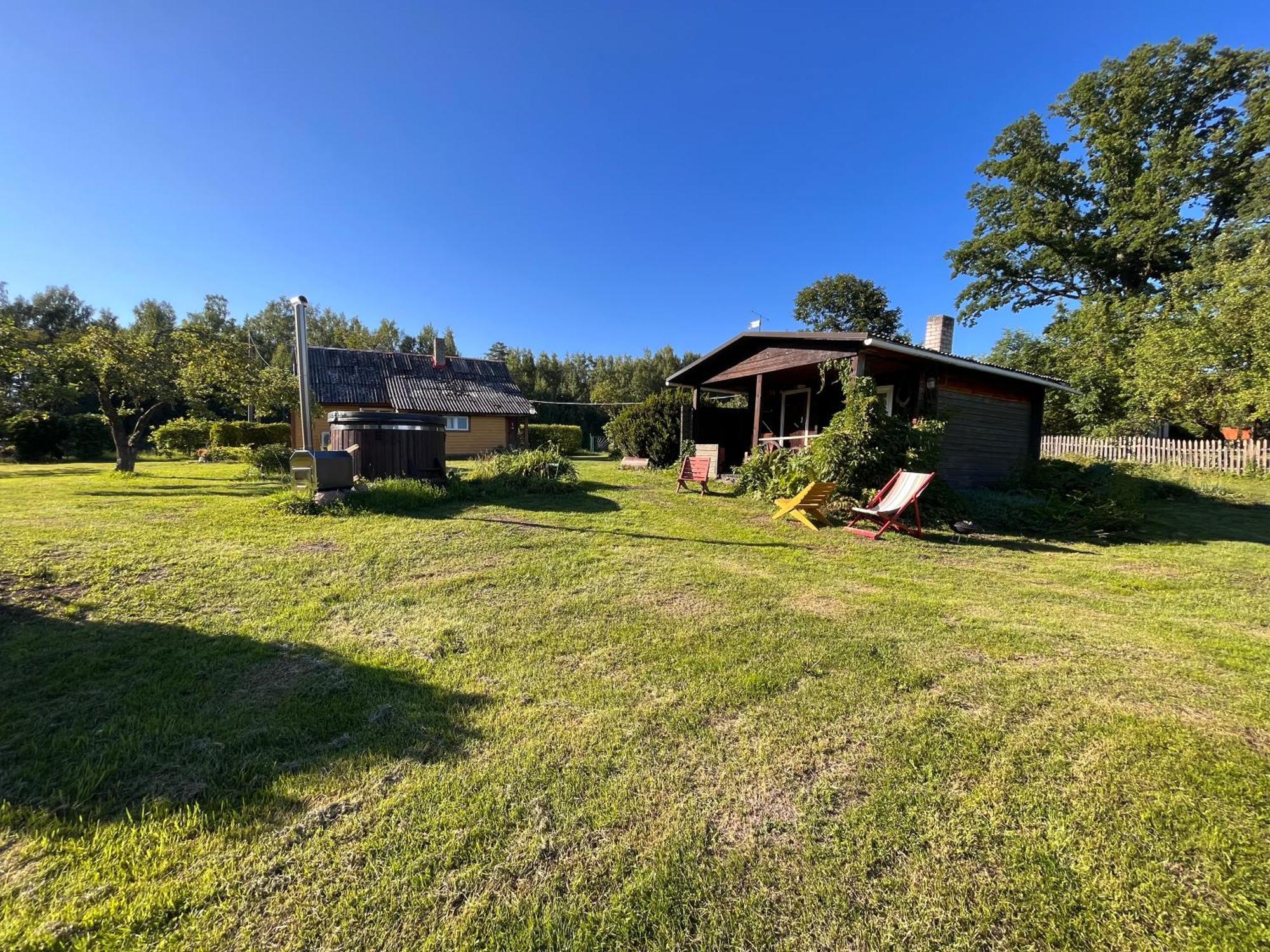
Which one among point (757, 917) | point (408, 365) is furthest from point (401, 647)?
point (408, 365)

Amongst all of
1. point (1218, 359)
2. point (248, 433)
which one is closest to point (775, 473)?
point (1218, 359)

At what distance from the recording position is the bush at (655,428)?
15.3 meters

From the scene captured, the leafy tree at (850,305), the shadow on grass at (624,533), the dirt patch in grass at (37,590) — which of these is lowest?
the dirt patch in grass at (37,590)

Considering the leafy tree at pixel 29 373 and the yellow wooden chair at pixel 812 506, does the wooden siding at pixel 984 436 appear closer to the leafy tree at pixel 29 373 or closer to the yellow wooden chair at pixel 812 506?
the yellow wooden chair at pixel 812 506

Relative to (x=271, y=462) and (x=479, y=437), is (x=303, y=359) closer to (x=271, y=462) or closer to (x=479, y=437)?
(x=271, y=462)

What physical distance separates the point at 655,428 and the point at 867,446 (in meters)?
8.38

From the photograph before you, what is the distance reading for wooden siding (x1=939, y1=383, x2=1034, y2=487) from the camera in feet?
34.4

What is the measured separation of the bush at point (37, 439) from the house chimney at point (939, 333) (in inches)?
1156

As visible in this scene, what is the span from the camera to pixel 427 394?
2292cm

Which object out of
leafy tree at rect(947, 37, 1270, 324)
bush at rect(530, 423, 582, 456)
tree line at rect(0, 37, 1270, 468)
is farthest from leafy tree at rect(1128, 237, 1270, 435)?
bush at rect(530, 423, 582, 456)

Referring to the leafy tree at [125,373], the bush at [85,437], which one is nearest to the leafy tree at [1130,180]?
the leafy tree at [125,373]

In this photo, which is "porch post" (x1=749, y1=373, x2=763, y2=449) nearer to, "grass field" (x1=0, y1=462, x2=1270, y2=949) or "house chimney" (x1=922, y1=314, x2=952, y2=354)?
"house chimney" (x1=922, y1=314, x2=952, y2=354)

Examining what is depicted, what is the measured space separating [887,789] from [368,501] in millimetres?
7114

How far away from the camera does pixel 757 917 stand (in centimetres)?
143
